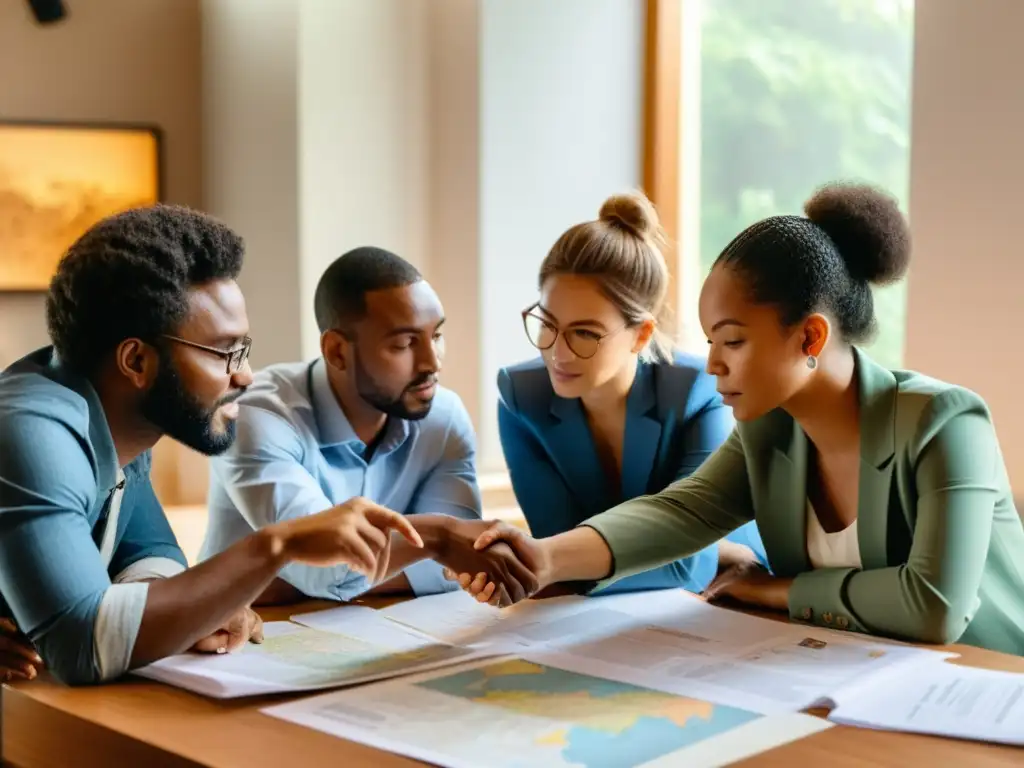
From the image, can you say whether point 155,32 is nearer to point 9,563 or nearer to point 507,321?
point 507,321

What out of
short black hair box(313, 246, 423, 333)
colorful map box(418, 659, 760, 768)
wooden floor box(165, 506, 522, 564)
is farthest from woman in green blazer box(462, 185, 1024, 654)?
wooden floor box(165, 506, 522, 564)

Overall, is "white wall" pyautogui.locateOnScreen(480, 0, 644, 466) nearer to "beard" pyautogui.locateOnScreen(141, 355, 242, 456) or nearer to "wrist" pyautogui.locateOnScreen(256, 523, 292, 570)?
"beard" pyautogui.locateOnScreen(141, 355, 242, 456)

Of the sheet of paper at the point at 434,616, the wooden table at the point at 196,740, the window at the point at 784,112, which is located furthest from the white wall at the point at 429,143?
the wooden table at the point at 196,740

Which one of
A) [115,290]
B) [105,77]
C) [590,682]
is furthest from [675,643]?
[105,77]

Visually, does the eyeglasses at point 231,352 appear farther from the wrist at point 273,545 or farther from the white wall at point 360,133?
the white wall at point 360,133

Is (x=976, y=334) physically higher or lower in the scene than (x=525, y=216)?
lower

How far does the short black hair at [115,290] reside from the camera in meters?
1.59

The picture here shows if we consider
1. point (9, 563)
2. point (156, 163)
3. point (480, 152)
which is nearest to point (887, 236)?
point (9, 563)

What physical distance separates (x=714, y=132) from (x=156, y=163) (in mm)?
1684

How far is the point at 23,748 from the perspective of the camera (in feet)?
4.62

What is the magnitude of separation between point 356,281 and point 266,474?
41 cm

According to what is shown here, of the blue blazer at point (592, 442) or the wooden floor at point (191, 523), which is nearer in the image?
the blue blazer at point (592, 442)

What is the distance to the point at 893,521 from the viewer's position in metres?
1.76

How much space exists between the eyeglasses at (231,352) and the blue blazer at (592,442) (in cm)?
78
